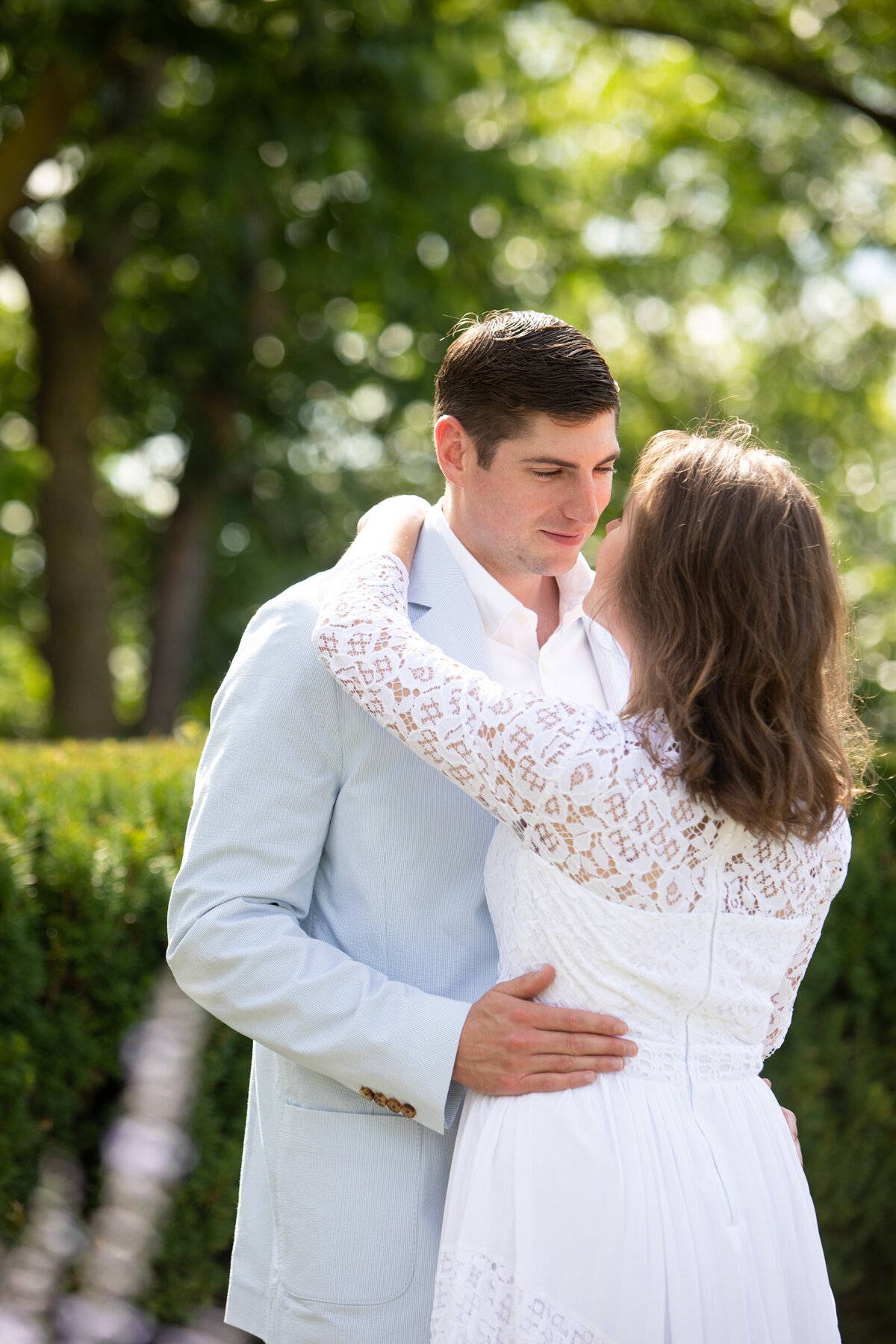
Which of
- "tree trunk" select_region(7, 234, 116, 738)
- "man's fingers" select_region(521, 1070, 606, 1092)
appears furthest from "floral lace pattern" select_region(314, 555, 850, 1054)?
"tree trunk" select_region(7, 234, 116, 738)

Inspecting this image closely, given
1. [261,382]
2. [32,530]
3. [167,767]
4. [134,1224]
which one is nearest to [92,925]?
[134,1224]

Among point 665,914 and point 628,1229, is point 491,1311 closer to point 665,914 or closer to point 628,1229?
point 628,1229

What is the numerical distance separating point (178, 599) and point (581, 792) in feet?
40.6

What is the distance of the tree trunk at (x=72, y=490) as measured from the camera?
11078mm

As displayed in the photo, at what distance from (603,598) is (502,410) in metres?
0.67

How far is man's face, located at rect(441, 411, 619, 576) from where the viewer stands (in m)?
2.54

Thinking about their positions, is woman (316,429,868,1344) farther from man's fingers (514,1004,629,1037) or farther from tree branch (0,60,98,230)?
tree branch (0,60,98,230)

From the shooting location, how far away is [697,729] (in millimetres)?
1845

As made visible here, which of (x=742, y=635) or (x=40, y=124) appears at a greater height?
(x=40, y=124)

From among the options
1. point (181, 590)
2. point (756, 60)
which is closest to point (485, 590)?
point (756, 60)

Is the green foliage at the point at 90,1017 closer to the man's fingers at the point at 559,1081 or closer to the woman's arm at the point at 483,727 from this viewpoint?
the woman's arm at the point at 483,727

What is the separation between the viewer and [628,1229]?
1823 millimetres

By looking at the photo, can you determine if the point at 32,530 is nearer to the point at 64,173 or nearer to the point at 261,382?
the point at 261,382

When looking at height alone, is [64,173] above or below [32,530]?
above
